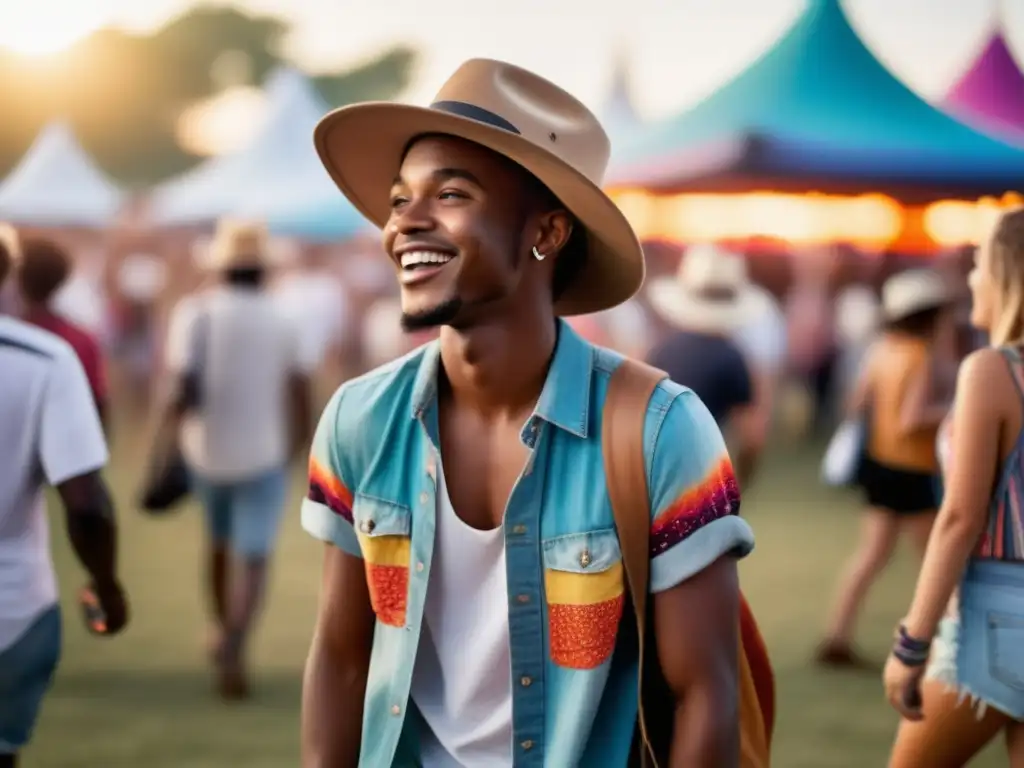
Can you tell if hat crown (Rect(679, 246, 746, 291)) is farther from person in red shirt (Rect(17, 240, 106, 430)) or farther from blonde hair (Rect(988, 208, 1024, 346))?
blonde hair (Rect(988, 208, 1024, 346))

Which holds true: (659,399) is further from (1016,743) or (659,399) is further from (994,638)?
(1016,743)

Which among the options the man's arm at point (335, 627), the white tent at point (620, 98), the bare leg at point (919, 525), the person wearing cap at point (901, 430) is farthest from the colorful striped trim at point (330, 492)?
the white tent at point (620, 98)

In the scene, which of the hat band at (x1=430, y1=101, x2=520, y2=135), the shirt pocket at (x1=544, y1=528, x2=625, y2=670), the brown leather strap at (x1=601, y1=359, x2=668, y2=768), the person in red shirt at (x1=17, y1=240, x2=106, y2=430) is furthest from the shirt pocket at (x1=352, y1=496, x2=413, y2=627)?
the person in red shirt at (x1=17, y1=240, x2=106, y2=430)

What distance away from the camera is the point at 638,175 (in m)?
15.1

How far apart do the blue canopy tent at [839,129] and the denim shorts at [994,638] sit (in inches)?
433

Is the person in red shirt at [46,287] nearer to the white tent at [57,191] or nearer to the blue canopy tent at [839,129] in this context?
the blue canopy tent at [839,129]

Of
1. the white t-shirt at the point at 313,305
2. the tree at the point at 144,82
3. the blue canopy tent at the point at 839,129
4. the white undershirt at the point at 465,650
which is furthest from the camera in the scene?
the tree at the point at 144,82

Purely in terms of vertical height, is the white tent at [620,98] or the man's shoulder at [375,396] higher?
the white tent at [620,98]

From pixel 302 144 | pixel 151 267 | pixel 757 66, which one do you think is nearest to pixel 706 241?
pixel 757 66

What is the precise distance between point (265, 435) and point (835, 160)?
9.21 metres

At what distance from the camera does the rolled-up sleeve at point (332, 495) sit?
2137 millimetres

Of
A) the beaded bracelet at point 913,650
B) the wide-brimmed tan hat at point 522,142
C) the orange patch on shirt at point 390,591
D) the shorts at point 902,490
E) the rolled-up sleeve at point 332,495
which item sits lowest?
the shorts at point 902,490

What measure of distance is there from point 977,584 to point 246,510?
11.8 ft

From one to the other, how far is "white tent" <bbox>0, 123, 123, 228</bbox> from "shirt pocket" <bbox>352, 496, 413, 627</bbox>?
19230 millimetres
